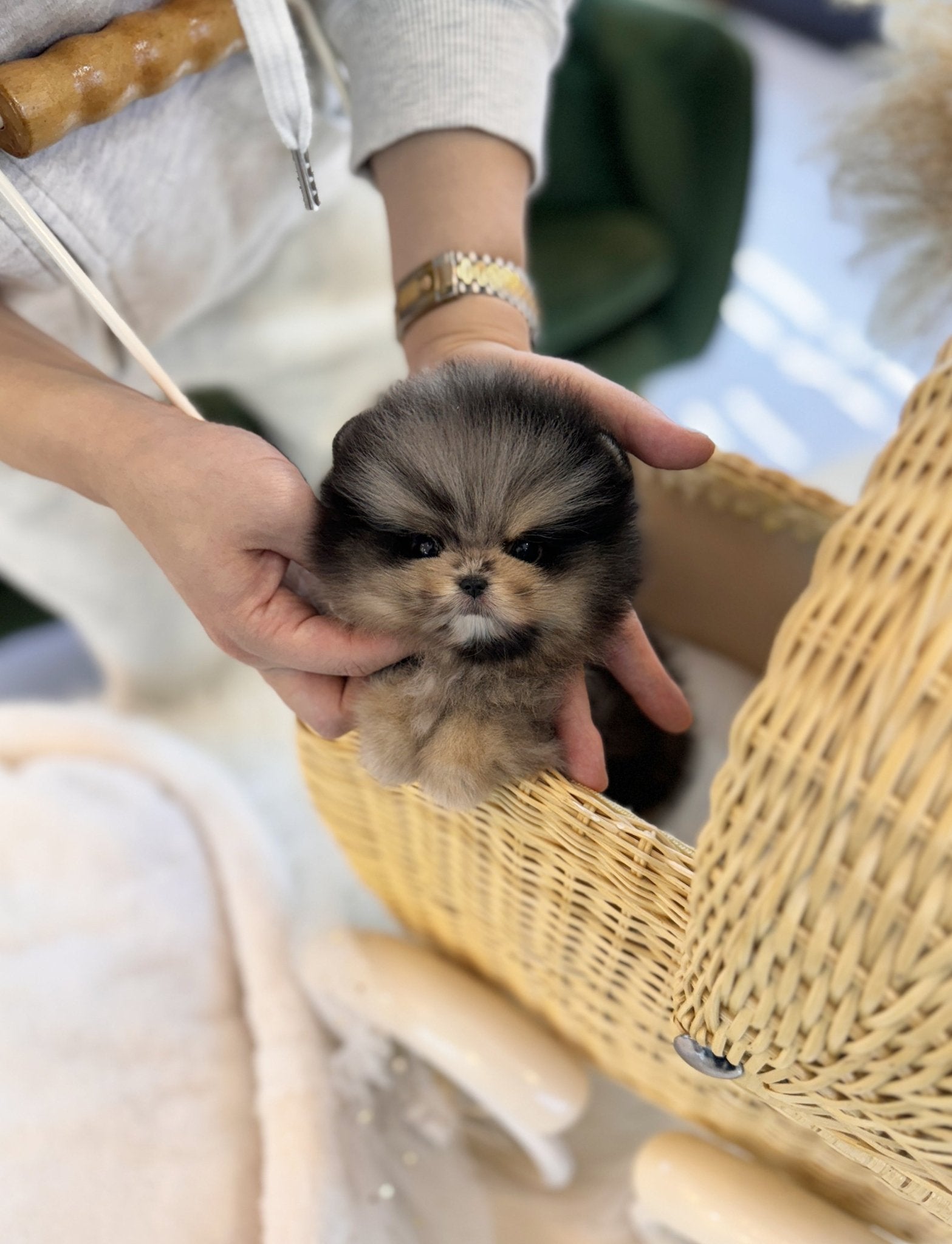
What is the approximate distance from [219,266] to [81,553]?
1.77ft

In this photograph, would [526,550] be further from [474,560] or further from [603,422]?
[603,422]

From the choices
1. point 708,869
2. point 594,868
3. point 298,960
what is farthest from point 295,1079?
point 708,869

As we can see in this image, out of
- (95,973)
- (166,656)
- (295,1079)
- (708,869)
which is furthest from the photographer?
(166,656)

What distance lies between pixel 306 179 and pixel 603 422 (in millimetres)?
315

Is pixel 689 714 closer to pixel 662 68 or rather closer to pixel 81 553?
pixel 81 553

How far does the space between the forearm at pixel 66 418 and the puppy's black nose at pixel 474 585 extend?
0.98 feet

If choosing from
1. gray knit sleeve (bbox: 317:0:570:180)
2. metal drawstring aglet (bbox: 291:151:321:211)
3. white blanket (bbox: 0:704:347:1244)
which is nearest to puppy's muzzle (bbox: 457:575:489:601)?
metal drawstring aglet (bbox: 291:151:321:211)

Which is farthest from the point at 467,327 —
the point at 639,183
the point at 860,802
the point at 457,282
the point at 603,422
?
the point at 639,183

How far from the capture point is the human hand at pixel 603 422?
0.76 metres

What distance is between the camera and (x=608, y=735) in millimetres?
947

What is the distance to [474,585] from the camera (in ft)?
2.22

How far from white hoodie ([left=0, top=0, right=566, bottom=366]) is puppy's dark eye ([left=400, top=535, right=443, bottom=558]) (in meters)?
0.44

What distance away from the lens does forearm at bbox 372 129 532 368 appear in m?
0.91

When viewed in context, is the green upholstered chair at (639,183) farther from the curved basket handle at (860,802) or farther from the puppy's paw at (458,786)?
Result: the curved basket handle at (860,802)
